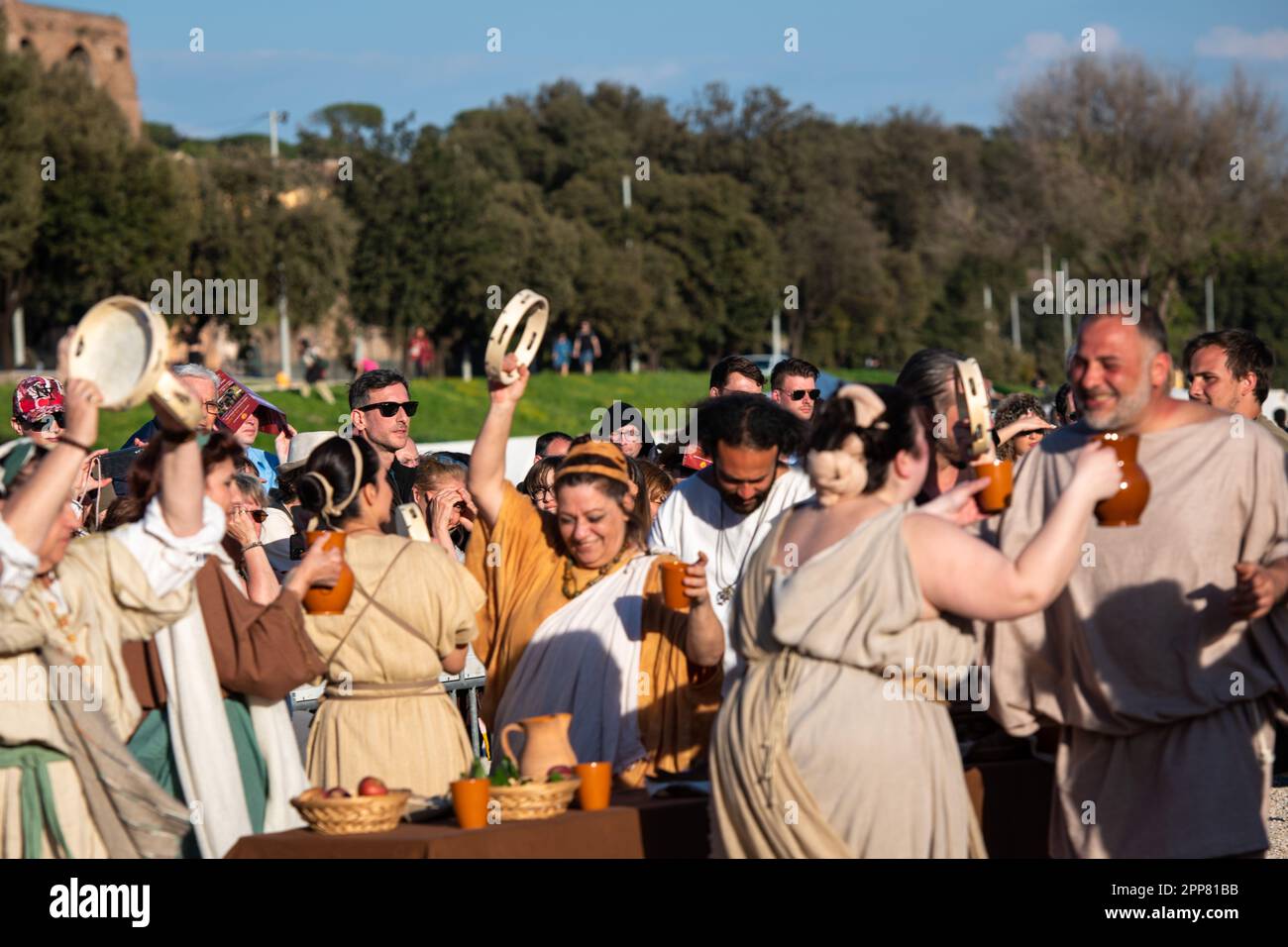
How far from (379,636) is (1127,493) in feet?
7.74

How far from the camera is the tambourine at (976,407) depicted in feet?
15.6

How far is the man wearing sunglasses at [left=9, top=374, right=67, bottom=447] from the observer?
752 centimetres

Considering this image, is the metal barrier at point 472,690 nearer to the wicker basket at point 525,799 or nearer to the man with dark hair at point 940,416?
the man with dark hair at point 940,416

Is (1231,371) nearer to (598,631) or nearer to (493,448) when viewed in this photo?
(598,631)

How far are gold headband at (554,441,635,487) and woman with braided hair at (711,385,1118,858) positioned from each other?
147 centimetres

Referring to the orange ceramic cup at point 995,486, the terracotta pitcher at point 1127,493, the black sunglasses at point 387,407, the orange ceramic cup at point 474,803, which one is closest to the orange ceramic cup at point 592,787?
the orange ceramic cup at point 474,803

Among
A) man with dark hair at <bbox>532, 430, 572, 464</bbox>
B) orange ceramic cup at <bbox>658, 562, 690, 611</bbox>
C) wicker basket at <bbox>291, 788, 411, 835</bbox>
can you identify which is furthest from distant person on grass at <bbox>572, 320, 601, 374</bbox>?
wicker basket at <bbox>291, 788, 411, 835</bbox>

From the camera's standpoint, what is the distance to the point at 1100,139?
2120 inches

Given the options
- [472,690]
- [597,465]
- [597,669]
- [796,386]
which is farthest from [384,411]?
[597,669]

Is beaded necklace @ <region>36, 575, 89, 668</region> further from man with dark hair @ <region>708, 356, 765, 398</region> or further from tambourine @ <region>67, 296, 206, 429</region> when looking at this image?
man with dark hair @ <region>708, 356, 765, 398</region>

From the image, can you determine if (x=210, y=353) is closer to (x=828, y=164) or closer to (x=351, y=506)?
(x=828, y=164)

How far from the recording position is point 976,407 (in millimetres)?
4844
